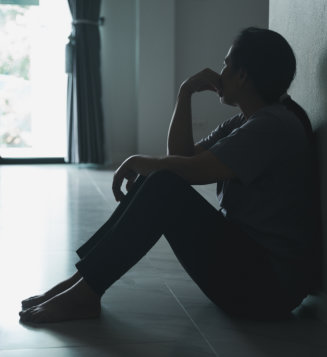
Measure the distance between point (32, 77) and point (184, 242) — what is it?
4.66m

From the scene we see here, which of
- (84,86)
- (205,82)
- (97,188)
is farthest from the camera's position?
(84,86)

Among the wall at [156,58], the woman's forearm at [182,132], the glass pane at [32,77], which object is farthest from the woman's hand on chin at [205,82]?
the glass pane at [32,77]

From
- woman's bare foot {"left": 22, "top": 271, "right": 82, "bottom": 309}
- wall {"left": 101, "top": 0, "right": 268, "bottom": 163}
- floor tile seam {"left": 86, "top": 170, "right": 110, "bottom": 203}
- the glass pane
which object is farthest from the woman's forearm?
the glass pane

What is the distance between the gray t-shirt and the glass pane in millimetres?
4565

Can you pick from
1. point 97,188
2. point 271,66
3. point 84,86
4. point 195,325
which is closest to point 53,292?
point 195,325

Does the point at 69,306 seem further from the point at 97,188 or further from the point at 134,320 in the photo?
the point at 97,188

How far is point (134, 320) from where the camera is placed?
6.35 ft

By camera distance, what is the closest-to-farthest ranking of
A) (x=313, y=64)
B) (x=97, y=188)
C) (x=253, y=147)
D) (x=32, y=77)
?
1. (x=253, y=147)
2. (x=313, y=64)
3. (x=97, y=188)
4. (x=32, y=77)

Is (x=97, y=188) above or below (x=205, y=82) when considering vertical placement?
below

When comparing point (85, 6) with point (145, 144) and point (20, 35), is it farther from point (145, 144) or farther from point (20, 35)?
point (145, 144)

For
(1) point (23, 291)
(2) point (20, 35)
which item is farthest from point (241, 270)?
(2) point (20, 35)

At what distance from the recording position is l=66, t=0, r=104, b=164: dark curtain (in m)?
5.93

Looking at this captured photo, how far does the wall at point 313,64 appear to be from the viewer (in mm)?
1879

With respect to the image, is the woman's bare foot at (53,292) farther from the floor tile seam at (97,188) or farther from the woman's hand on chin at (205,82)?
the floor tile seam at (97,188)
